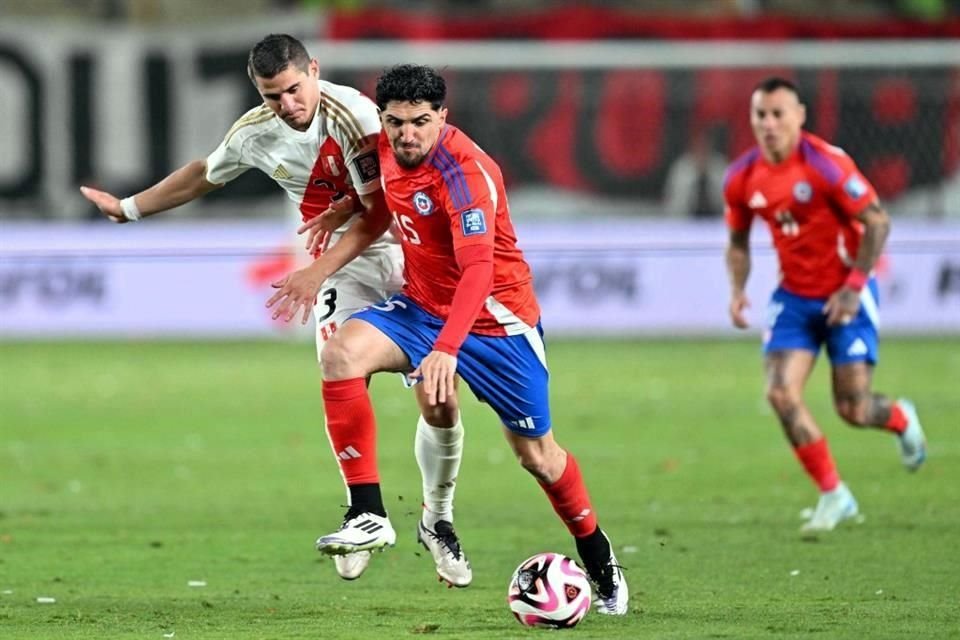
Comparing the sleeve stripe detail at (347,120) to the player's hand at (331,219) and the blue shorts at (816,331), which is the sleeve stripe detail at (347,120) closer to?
the player's hand at (331,219)

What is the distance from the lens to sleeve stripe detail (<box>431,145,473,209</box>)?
6.92 m

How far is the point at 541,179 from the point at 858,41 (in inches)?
179

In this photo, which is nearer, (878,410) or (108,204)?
(108,204)

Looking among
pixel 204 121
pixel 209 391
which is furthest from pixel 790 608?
pixel 204 121

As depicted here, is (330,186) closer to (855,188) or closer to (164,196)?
(164,196)

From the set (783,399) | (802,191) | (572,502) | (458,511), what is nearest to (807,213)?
(802,191)

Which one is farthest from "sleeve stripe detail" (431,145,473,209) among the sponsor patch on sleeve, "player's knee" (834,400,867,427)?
"player's knee" (834,400,867,427)

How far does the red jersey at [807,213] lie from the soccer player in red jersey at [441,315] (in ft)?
10.1

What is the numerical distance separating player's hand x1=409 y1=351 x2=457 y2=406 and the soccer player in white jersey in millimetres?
836

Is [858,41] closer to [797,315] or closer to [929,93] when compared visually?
[929,93]

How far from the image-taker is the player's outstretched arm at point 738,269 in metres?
10.4

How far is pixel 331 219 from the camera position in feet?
25.4

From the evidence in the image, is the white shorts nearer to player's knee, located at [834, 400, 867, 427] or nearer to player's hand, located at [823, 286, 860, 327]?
player's hand, located at [823, 286, 860, 327]

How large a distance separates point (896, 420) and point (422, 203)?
441 cm
